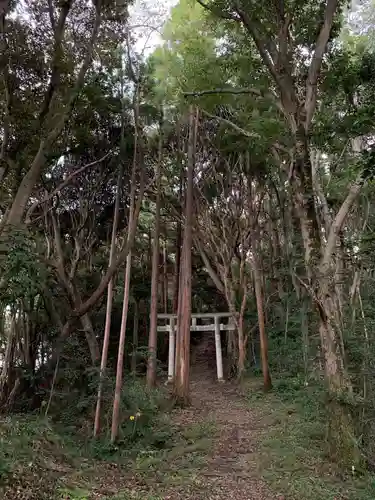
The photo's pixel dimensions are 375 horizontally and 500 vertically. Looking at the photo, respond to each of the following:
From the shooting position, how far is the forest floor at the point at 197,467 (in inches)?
175

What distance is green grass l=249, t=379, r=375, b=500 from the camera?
5.09 metres

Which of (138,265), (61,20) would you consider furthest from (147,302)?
(61,20)

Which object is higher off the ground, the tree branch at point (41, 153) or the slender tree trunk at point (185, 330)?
the tree branch at point (41, 153)

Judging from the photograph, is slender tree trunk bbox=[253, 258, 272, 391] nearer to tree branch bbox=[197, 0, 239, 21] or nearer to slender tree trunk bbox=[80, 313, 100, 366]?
slender tree trunk bbox=[80, 313, 100, 366]

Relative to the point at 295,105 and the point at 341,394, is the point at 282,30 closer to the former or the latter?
the point at 295,105

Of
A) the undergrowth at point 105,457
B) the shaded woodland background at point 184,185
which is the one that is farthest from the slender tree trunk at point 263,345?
the undergrowth at point 105,457

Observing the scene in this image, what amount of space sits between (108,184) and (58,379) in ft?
17.4

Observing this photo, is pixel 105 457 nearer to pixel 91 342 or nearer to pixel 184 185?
pixel 91 342

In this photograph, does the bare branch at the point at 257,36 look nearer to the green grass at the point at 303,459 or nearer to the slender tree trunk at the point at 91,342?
the green grass at the point at 303,459

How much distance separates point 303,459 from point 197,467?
159 cm

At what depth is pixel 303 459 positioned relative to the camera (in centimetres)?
616

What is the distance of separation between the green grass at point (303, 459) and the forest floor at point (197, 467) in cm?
1

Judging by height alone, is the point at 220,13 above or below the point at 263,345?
above

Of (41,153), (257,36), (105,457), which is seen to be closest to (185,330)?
(105,457)
